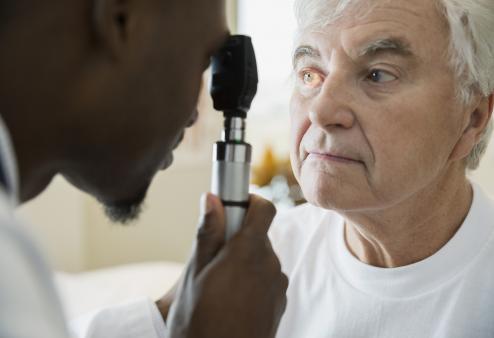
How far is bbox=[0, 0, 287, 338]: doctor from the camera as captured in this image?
53cm

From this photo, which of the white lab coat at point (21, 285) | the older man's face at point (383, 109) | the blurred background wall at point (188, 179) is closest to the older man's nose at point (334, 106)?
the older man's face at point (383, 109)

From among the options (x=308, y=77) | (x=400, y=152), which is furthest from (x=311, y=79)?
(x=400, y=152)

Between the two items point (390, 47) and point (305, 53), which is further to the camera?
point (305, 53)

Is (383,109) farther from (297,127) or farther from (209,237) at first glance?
(209,237)

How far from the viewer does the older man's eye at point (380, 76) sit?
1.15 meters

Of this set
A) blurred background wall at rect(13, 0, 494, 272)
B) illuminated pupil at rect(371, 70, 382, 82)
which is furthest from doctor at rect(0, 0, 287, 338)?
blurred background wall at rect(13, 0, 494, 272)

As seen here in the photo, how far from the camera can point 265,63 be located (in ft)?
10.9

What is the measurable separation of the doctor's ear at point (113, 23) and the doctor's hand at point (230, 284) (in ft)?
0.93

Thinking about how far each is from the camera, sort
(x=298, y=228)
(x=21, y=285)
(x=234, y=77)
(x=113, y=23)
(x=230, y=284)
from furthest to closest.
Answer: (x=298, y=228) < (x=234, y=77) < (x=230, y=284) < (x=113, y=23) < (x=21, y=285)

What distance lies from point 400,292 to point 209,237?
0.50m

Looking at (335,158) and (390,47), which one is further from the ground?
(390,47)

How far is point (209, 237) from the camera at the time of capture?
867 mm

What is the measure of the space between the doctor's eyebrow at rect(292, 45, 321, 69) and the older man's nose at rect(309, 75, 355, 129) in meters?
0.09

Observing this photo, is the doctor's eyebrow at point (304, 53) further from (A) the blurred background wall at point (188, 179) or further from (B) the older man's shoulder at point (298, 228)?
(A) the blurred background wall at point (188, 179)
